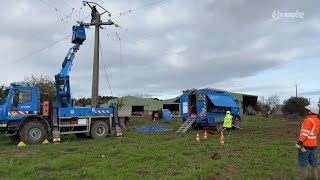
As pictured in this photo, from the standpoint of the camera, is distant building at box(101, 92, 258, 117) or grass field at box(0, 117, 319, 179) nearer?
grass field at box(0, 117, 319, 179)

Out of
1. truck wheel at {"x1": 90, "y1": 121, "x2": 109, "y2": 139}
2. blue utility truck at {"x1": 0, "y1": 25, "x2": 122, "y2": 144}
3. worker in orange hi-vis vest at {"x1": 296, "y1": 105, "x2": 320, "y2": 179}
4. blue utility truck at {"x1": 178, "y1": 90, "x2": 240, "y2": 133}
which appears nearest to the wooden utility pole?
blue utility truck at {"x1": 0, "y1": 25, "x2": 122, "y2": 144}

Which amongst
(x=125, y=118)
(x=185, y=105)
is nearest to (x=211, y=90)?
(x=185, y=105)

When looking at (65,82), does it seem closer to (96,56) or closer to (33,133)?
(33,133)

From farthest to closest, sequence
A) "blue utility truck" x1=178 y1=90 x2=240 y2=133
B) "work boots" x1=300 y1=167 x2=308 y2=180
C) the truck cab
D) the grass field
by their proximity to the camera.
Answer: "blue utility truck" x1=178 y1=90 x2=240 y2=133
the truck cab
the grass field
"work boots" x1=300 y1=167 x2=308 y2=180

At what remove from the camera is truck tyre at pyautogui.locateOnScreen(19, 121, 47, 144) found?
1664 centimetres

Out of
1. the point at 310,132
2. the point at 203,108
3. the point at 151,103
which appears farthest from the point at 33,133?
the point at 151,103

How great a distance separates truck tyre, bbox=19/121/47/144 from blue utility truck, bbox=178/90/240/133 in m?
9.85

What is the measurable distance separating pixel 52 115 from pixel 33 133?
1334mm

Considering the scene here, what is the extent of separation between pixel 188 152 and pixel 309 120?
15.1 feet

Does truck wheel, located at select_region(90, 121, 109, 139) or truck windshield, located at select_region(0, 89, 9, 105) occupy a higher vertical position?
truck windshield, located at select_region(0, 89, 9, 105)

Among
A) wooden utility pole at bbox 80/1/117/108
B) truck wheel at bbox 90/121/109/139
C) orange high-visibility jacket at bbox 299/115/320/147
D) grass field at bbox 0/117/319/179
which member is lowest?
grass field at bbox 0/117/319/179

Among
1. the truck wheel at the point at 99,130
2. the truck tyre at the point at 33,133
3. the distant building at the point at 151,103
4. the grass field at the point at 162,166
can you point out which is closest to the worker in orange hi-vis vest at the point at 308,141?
the grass field at the point at 162,166

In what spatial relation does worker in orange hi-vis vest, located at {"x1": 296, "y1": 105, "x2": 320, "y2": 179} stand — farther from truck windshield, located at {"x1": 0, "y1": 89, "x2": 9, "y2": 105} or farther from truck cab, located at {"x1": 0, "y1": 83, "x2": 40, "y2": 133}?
truck windshield, located at {"x1": 0, "y1": 89, "x2": 9, "y2": 105}

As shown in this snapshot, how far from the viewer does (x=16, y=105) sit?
55.1 ft
